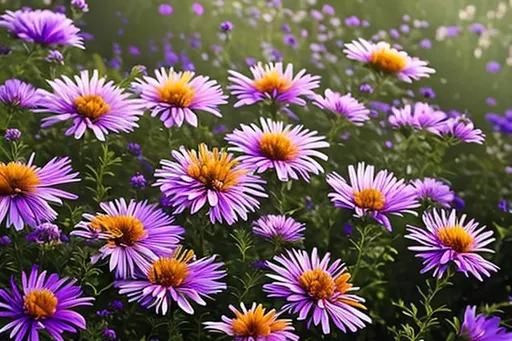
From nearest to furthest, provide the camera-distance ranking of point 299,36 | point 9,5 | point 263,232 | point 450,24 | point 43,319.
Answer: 1. point 43,319
2. point 263,232
3. point 9,5
4. point 299,36
5. point 450,24

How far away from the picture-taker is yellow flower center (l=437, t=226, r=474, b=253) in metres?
0.95

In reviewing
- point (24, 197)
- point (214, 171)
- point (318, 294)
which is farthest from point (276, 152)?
point (24, 197)

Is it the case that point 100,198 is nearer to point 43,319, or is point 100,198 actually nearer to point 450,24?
point 43,319

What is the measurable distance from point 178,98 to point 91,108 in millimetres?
116

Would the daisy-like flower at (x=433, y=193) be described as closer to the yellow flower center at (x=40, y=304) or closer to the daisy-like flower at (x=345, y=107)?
the daisy-like flower at (x=345, y=107)

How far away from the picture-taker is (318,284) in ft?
2.92

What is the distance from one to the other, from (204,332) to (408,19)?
4.64 ft

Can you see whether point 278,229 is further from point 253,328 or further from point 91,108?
point 91,108

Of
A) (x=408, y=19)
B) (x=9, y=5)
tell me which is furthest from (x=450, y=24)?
(x=9, y=5)

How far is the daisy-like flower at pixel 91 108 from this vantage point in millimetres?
1005

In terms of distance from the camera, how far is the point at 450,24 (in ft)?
7.84

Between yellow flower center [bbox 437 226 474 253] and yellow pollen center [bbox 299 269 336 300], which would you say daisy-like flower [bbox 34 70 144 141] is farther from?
yellow flower center [bbox 437 226 474 253]

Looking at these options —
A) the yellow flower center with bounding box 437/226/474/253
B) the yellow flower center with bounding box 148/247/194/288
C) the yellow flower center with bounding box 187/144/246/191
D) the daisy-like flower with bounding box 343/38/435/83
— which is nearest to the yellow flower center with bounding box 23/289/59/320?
the yellow flower center with bounding box 148/247/194/288

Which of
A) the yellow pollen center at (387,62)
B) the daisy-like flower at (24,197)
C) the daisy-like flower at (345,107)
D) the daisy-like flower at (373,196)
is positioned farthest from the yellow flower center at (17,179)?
the yellow pollen center at (387,62)
